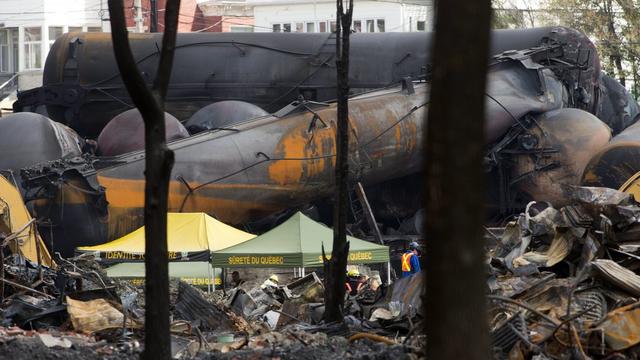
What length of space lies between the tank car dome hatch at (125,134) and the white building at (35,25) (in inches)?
1371

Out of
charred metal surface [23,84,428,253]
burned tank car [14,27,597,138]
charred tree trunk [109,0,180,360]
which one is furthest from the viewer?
burned tank car [14,27,597,138]

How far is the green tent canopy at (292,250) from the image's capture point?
21.2m

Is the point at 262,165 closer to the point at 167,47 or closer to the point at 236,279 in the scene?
the point at 236,279

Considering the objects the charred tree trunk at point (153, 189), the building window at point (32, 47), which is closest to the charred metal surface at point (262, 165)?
the charred tree trunk at point (153, 189)

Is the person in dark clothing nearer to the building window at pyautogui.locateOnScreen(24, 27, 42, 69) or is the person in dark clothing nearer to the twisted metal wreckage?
the twisted metal wreckage

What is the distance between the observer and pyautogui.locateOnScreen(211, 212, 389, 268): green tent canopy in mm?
21219

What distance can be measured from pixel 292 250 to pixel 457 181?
646 inches

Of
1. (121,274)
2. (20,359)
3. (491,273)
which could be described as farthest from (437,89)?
(121,274)

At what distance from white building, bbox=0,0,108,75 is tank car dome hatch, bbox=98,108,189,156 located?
34832 mm

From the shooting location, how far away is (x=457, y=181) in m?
5.09

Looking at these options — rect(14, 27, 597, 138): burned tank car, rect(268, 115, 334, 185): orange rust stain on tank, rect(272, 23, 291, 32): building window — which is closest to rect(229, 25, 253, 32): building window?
rect(272, 23, 291, 32): building window

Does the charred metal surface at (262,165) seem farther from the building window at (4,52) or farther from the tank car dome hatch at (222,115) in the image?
the building window at (4,52)

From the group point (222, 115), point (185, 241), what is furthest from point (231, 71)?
point (185, 241)

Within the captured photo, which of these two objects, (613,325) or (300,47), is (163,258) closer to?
(613,325)
